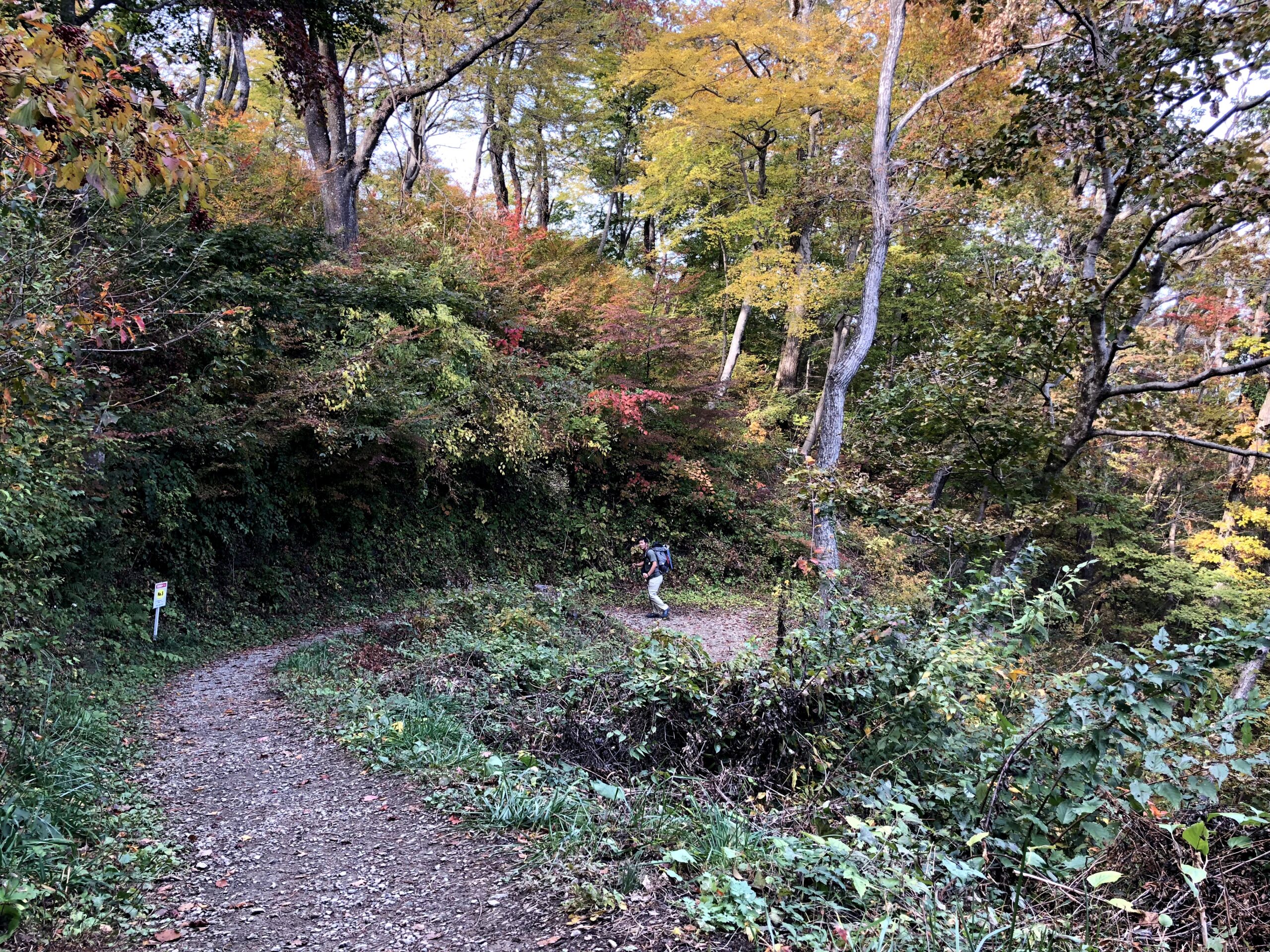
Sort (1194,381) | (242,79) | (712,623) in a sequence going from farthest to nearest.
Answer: (242,79), (712,623), (1194,381)

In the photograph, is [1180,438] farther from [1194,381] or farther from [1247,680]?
[1247,680]

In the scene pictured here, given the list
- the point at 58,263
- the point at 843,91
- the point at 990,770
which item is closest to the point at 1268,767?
the point at 990,770

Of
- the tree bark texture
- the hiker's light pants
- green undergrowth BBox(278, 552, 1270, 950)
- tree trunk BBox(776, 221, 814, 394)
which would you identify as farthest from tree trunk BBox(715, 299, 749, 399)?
green undergrowth BBox(278, 552, 1270, 950)

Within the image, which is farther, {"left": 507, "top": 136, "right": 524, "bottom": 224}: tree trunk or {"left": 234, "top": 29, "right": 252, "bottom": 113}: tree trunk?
{"left": 507, "top": 136, "right": 524, "bottom": 224}: tree trunk

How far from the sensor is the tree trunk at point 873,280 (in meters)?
9.89

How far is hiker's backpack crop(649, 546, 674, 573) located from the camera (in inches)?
496

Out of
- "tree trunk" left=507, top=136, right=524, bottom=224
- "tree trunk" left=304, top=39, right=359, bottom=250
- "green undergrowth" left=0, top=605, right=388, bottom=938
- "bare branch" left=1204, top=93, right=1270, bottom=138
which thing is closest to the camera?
"green undergrowth" left=0, top=605, right=388, bottom=938

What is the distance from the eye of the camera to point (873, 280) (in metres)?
10.2

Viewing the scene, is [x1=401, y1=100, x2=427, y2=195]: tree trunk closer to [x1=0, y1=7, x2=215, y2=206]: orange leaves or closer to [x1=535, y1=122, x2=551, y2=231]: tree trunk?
[x1=535, y1=122, x2=551, y2=231]: tree trunk

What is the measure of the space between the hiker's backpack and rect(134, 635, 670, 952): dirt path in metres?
7.72

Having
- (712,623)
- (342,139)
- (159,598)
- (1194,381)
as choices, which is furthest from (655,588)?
(342,139)

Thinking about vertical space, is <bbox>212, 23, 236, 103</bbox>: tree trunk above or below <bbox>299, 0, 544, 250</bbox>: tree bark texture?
above

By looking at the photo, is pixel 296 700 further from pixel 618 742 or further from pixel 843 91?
pixel 843 91

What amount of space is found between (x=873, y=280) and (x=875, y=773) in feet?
26.2
